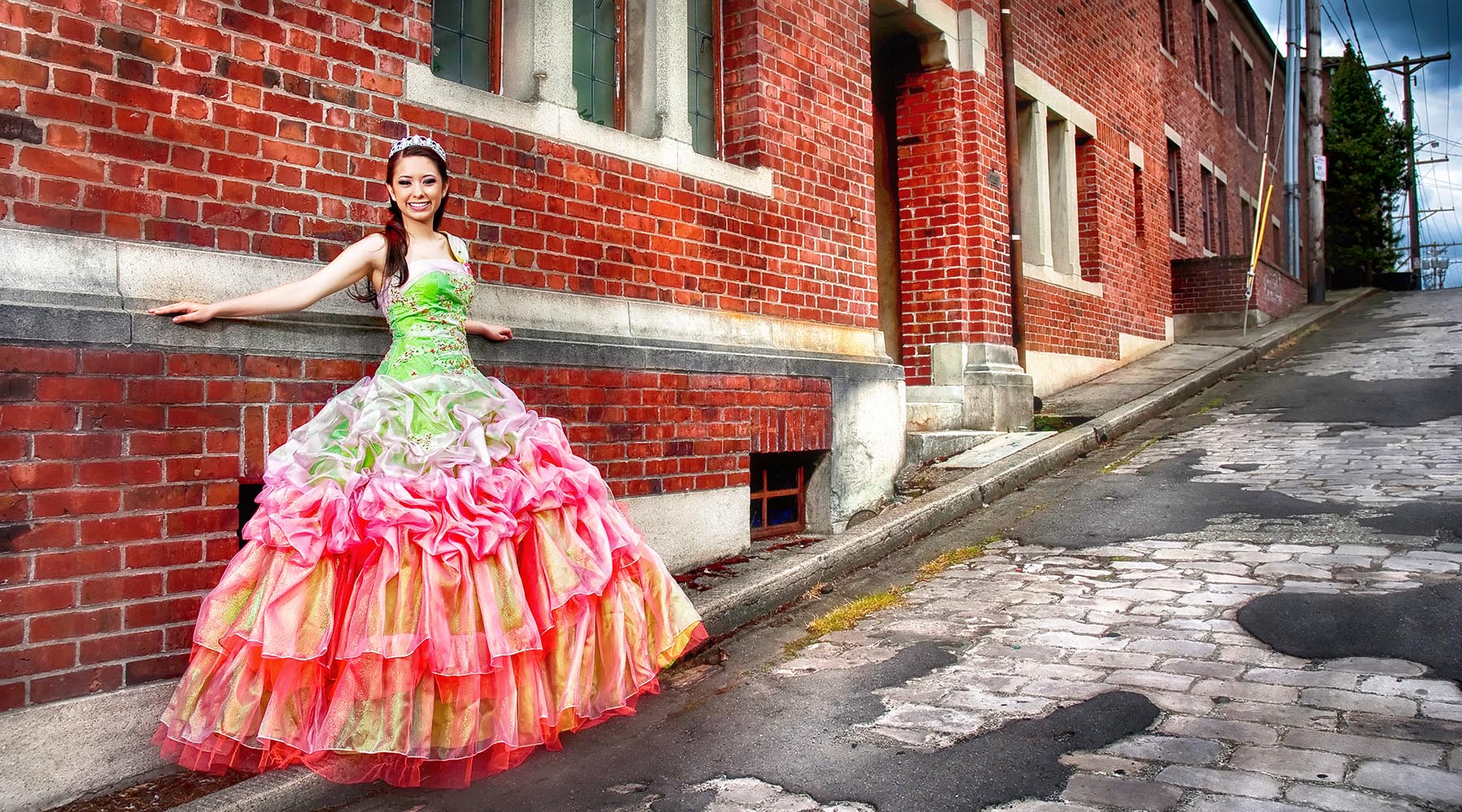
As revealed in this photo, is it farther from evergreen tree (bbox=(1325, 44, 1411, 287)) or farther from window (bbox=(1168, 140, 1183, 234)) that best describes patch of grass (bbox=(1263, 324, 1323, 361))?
evergreen tree (bbox=(1325, 44, 1411, 287))

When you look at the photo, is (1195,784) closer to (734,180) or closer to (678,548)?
(678,548)

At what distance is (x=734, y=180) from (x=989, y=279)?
368 cm

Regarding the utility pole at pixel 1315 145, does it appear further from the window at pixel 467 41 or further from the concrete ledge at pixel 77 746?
the concrete ledge at pixel 77 746

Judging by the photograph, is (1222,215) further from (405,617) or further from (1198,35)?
(405,617)

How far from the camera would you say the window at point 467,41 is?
4637 millimetres

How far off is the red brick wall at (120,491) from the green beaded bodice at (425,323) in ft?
Result: 1.42

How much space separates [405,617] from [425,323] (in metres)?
1.15

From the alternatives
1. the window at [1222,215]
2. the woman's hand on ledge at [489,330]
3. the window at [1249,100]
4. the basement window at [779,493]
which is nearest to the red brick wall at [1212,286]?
the window at [1222,215]

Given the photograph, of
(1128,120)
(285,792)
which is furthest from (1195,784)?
(1128,120)

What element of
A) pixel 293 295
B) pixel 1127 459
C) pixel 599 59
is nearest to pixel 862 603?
pixel 293 295

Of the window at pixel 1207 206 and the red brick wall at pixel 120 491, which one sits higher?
the window at pixel 1207 206

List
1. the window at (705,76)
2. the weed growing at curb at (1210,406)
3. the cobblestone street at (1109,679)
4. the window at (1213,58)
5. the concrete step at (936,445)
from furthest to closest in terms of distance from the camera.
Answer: the window at (1213,58)
the weed growing at curb at (1210,406)
the concrete step at (936,445)
the window at (705,76)
the cobblestone street at (1109,679)

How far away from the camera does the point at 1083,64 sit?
11.7 m

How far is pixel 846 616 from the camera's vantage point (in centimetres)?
473
